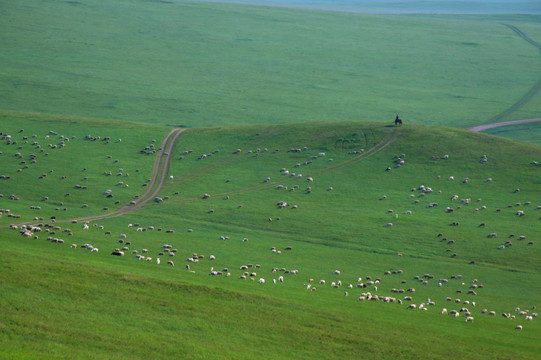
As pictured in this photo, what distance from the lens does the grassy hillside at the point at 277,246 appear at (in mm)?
24156

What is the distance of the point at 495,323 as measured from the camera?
1160 inches

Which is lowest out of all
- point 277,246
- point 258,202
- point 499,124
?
point 277,246

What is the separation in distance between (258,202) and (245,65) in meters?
75.5

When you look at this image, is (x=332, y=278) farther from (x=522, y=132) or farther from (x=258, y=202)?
(x=522, y=132)

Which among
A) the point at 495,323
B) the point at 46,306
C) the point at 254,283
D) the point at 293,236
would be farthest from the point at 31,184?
the point at 495,323

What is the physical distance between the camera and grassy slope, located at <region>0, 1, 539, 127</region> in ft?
323

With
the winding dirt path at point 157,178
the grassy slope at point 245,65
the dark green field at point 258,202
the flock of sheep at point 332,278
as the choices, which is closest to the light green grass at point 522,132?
the dark green field at point 258,202

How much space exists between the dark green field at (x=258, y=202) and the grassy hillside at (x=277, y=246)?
0.15 m

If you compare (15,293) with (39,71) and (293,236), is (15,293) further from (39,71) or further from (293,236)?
(39,71)

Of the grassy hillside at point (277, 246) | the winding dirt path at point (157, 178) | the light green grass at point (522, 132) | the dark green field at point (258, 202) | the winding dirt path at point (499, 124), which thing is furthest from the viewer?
the winding dirt path at point (499, 124)

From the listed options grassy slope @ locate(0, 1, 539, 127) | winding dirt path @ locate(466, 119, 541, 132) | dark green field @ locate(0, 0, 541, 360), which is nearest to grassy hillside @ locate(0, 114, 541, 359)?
dark green field @ locate(0, 0, 541, 360)

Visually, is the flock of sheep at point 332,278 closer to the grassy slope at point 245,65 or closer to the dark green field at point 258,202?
the dark green field at point 258,202

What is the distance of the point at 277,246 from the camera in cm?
4303

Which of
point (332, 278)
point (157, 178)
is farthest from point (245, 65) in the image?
point (332, 278)
